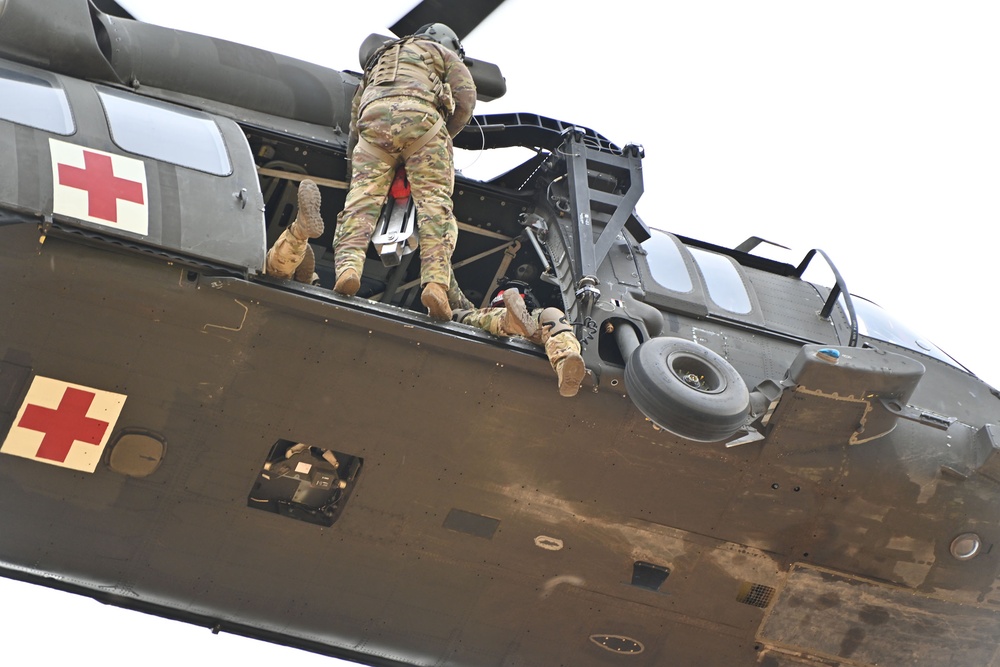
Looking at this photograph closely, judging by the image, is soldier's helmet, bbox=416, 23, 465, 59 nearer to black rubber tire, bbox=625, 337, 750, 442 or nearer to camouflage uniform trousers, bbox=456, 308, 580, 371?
camouflage uniform trousers, bbox=456, 308, 580, 371

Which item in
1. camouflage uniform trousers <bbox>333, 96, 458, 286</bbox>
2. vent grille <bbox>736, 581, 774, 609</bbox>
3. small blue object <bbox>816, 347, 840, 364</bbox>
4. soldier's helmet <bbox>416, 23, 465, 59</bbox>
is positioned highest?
soldier's helmet <bbox>416, 23, 465, 59</bbox>

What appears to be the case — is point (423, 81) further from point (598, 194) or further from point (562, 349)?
point (562, 349)

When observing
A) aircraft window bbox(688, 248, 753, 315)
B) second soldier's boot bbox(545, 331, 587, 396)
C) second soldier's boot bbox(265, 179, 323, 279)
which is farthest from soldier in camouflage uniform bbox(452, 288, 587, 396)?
aircraft window bbox(688, 248, 753, 315)

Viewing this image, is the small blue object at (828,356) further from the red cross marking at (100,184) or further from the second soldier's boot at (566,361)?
the red cross marking at (100,184)

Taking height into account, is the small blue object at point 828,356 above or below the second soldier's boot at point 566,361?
above

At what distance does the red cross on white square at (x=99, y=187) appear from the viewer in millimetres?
7367

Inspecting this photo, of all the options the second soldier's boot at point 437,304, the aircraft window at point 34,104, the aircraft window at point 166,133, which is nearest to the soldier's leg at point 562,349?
the second soldier's boot at point 437,304

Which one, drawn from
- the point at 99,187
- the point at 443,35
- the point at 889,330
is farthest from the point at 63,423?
the point at 889,330

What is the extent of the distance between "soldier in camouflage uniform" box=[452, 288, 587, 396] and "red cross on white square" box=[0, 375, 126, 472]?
2105 mm

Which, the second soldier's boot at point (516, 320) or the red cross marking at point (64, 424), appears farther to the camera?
the second soldier's boot at point (516, 320)

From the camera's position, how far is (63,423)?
764cm

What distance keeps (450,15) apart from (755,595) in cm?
451

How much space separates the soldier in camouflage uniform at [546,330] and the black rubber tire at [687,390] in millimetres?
350

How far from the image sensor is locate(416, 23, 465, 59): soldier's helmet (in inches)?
371
